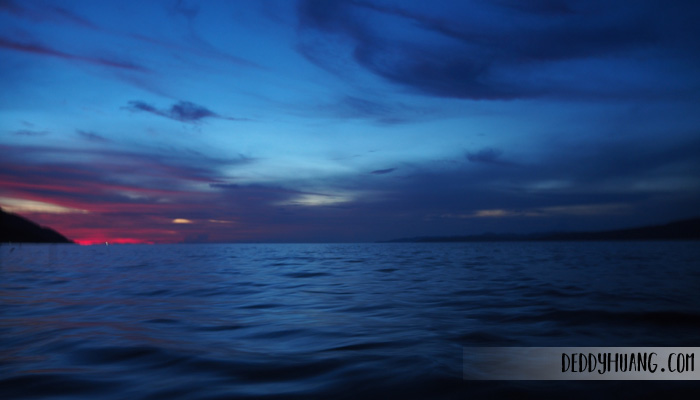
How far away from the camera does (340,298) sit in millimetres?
13422

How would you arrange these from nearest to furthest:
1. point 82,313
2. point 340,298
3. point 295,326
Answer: point 295,326 < point 82,313 < point 340,298

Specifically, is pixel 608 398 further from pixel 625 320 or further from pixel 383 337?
pixel 625 320

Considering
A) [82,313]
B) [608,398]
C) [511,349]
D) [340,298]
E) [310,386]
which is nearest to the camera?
[608,398]

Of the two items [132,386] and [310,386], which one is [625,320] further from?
[132,386]

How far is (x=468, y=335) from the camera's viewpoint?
7762mm

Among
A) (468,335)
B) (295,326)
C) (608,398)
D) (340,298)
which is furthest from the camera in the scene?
(340,298)

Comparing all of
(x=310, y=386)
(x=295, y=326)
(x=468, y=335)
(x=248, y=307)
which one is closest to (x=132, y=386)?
(x=310, y=386)

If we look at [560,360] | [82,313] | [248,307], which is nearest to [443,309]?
[560,360]

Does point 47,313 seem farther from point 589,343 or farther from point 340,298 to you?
point 589,343

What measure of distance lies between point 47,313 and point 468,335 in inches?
426

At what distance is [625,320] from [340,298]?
314 inches

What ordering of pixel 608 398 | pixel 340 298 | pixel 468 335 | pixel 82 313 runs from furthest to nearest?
pixel 340 298
pixel 82 313
pixel 468 335
pixel 608 398

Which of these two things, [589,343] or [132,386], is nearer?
[132,386]

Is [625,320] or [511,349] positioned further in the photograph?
[625,320]
